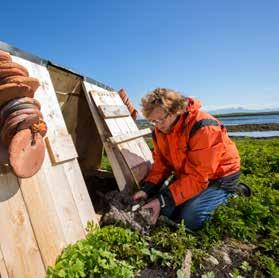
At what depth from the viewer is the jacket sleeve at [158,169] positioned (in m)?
4.67

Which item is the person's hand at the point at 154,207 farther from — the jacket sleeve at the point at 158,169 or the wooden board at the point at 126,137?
the wooden board at the point at 126,137

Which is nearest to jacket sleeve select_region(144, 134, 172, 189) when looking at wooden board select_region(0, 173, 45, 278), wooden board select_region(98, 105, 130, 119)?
wooden board select_region(98, 105, 130, 119)

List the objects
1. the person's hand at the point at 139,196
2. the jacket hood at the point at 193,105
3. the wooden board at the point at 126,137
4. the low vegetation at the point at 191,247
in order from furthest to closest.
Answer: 1. the wooden board at the point at 126,137
2. the person's hand at the point at 139,196
3. the jacket hood at the point at 193,105
4. the low vegetation at the point at 191,247

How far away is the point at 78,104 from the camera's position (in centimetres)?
545

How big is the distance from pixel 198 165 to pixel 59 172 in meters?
1.60

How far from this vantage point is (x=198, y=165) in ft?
12.6

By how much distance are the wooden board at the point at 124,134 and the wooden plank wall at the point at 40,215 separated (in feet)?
3.71

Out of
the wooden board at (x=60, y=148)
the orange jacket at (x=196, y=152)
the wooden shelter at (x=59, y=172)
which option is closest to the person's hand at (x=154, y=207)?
the orange jacket at (x=196, y=152)

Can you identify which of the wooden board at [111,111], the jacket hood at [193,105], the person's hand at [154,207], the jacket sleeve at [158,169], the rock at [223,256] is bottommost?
the rock at [223,256]

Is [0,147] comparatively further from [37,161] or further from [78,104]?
[78,104]

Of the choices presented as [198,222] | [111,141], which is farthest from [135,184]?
[198,222]

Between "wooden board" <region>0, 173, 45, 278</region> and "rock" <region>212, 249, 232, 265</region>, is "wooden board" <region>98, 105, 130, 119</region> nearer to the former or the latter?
"wooden board" <region>0, 173, 45, 278</region>

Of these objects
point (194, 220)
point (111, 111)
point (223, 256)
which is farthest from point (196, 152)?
point (111, 111)

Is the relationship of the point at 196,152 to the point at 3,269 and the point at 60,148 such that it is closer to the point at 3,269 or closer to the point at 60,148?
the point at 60,148
